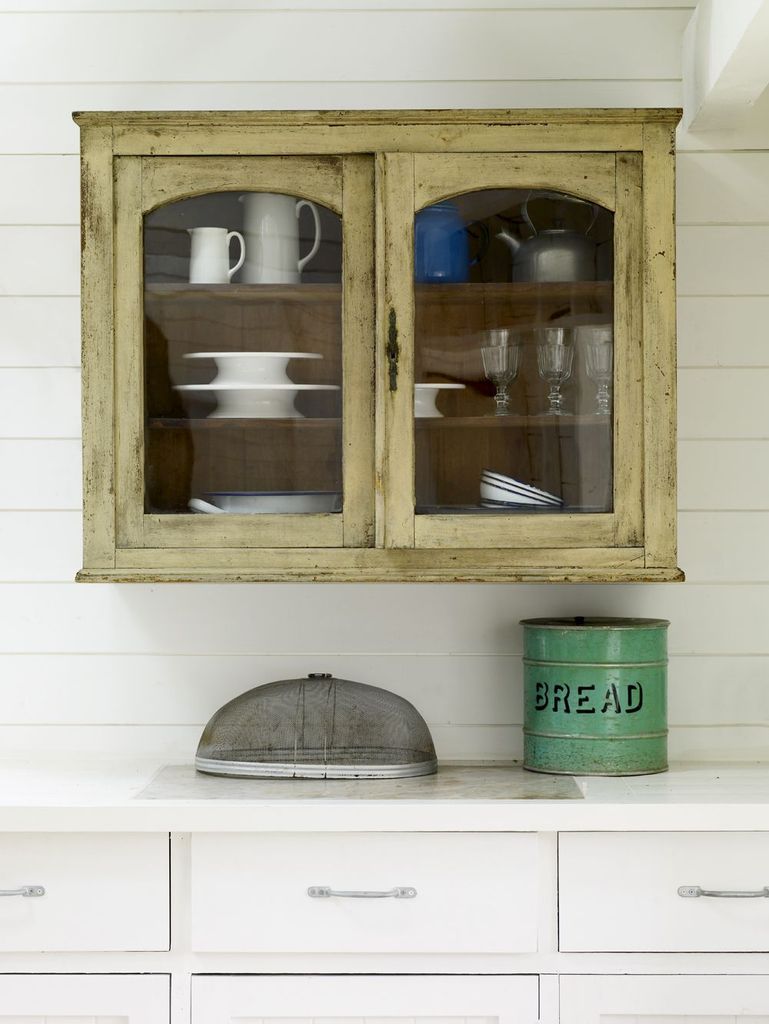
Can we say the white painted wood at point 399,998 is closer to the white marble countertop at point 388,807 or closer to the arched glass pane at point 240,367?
the white marble countertop at point 388,807

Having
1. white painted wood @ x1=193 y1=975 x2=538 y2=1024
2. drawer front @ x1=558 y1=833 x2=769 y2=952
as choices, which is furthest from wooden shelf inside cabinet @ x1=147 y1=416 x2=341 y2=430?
white painted wood @ x1=193 y1=975 x2=538 y2=1024

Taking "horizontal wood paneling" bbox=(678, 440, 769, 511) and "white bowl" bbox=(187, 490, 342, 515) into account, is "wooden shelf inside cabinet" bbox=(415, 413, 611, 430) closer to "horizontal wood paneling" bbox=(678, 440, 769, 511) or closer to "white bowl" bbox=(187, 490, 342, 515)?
"white bowl" bbox=(187, 490, 342, 515)

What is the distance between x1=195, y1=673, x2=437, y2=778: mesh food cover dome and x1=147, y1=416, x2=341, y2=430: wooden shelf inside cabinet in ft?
1.47

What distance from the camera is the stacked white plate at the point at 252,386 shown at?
6.23ft

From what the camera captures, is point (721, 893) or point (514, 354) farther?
point (514, 354)

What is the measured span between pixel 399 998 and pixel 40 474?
1136 millimetres

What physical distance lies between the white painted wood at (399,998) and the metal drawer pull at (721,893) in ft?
0.86

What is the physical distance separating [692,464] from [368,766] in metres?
0.82

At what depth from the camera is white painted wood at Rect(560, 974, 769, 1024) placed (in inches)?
68.5

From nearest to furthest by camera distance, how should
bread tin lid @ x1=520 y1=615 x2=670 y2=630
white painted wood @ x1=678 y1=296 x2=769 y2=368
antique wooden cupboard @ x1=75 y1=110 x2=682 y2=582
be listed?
antique wooden cupboard @ x1=75 y1=110 x2=682 y2=582 → bread tin lid @ x1=520 y1=615 x2=670 y2=630 → white painted wood @ x1=678 y1=296 x2=769 y2=368

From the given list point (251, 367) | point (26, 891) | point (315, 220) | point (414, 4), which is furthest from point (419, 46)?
point (26, 891)

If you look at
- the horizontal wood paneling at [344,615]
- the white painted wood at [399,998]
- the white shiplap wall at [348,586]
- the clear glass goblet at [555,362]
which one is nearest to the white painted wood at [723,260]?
the white shiplap wall at [348,586]

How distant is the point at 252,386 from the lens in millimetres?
1905

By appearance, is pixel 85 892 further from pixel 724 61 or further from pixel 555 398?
pixel 724 61
